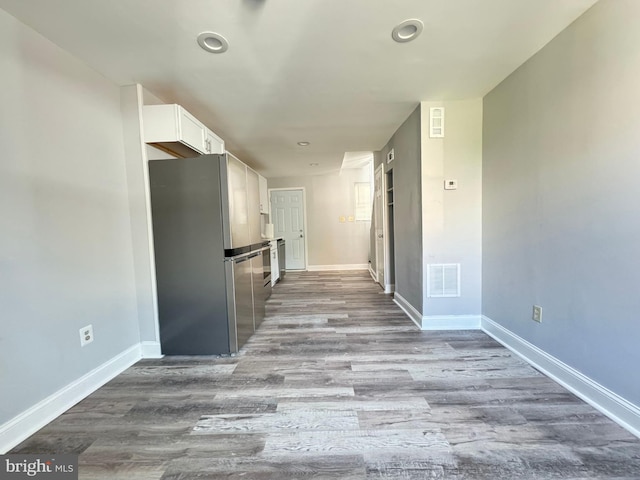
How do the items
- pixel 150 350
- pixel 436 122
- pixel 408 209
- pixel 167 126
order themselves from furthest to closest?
pixel 408 209, pixel 436 122, pixel 150 350, pixel 167 126

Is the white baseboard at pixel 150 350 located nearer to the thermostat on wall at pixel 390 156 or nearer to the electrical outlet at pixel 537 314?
the electrical outlet at pixel 537 314

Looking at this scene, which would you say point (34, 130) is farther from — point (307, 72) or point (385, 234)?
point (385, 234)

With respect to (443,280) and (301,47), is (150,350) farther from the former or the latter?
(443,280)

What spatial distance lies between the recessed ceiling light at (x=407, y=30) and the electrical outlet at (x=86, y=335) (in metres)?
2.85

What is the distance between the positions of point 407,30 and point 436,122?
1145 millimetres

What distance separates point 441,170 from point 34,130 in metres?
3.11

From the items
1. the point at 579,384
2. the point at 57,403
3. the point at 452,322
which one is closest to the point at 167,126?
the point at 57,403

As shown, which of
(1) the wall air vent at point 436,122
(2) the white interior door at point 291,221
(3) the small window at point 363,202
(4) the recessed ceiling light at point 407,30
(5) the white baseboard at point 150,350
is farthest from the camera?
(2) the white interior door at point 291,221

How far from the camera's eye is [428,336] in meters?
2.48

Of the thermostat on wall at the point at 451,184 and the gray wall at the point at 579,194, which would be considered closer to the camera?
the gray wall at the point at 579,194

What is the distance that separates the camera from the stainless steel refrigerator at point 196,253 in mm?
2119

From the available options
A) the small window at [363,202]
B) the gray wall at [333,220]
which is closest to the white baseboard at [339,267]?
the gray wall at [333,220]

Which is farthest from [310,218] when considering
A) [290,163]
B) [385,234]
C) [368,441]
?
[368,441]

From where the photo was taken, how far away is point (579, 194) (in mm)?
1556
